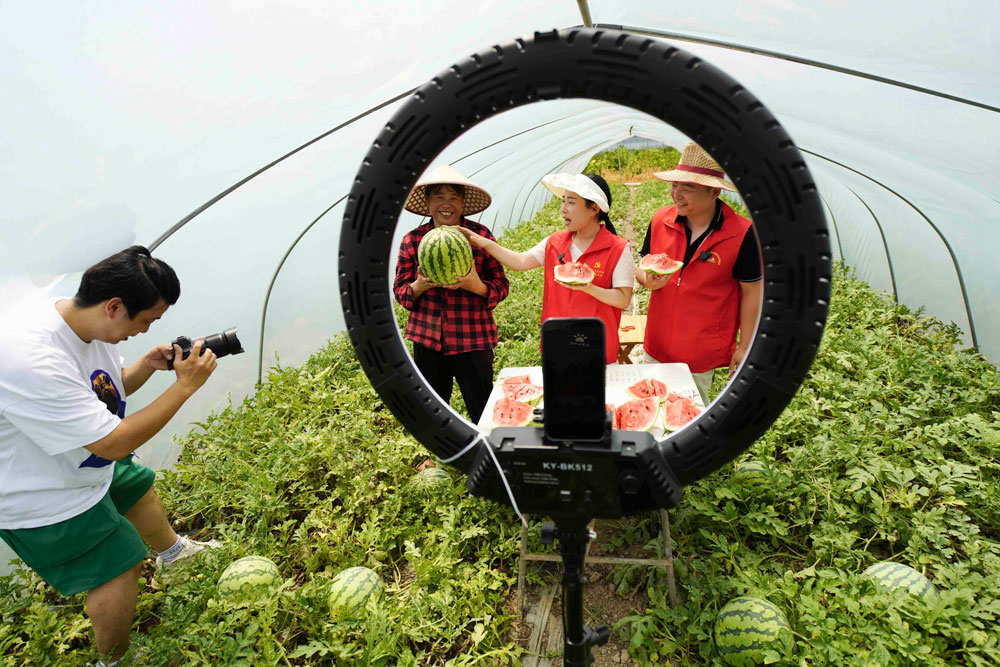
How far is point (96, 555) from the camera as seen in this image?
249 centimetres

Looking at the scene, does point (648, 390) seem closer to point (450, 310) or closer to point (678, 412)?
point (678, 412)

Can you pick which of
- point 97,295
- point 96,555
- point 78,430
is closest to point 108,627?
point 96,555

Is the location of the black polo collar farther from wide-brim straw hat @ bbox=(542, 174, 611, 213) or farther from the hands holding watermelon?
the hands holding watermelon

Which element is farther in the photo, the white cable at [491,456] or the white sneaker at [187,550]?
the white sneaker at [187,550]

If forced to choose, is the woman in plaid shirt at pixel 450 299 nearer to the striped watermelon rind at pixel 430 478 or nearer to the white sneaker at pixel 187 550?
the striped watermelon rind at pixel 430 478

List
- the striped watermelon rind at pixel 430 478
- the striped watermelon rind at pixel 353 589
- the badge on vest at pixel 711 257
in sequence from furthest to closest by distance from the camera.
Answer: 1. the striped watermelon rind at pixel 430 478
2. the badge on vest at pixel 711 257
3. the striped watermelon rind at pixel 353 589

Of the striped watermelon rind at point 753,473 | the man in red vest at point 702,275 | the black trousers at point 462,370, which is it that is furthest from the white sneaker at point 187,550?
the striped watermelon rind at point 753,473

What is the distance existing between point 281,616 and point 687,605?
2.23 meters

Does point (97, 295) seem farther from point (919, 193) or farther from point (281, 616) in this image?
point (919, 193)

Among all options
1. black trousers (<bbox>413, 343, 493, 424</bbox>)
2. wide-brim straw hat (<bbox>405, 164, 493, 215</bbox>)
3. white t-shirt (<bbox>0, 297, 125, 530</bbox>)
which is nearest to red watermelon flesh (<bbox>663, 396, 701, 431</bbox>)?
black trousers (<bbox>413, 343, 493, 424</bbox>)

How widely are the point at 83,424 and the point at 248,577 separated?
4.19 feet

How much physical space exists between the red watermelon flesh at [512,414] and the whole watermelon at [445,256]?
0.86m

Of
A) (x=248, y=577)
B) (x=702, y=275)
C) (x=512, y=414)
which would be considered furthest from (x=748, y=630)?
(x=248, y=577)

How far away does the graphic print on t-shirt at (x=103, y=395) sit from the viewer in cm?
242
